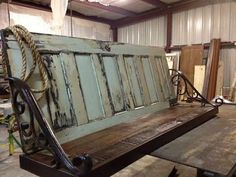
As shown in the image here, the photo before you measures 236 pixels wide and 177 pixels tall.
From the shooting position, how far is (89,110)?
5.32ft

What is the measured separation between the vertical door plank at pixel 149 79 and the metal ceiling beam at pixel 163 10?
4424mm

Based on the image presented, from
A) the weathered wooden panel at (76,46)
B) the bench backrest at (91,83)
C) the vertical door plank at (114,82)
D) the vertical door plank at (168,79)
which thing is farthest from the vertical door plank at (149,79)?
the vertical door plank at (114,82)

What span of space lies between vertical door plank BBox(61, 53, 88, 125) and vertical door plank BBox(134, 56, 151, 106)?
2.49 feet

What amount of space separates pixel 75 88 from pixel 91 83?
0.18m

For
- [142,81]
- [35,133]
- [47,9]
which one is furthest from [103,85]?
[47,9]

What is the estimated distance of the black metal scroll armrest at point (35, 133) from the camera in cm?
91

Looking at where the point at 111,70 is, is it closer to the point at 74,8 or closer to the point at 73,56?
the point at 73,56

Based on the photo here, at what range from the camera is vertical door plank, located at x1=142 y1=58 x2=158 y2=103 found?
2.30 meters

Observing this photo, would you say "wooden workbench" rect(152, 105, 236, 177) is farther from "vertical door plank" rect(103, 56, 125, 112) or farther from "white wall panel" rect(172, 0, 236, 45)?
"white wall panel" rect(172, 0, 236, 45)

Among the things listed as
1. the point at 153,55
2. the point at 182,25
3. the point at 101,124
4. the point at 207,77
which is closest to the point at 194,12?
the point at 182,25

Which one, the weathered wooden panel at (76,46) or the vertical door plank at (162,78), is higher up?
the weathered wooden panel at (76,46)

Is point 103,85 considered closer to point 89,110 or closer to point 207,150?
point 89,110

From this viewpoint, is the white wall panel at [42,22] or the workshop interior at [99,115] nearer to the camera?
the workshop interior at [99,115]

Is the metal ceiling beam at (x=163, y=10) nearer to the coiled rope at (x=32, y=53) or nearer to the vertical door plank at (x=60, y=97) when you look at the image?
the vertical door plank at (x=60, y=97)
